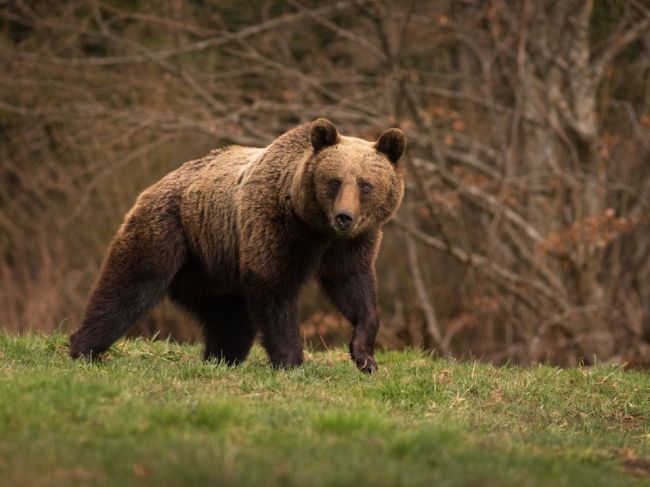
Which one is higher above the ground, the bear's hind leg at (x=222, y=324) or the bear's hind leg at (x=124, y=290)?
the bear's hind leg at (x=124, y=290)

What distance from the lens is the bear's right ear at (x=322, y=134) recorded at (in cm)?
793

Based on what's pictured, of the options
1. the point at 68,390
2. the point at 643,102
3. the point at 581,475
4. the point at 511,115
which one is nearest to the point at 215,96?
the point at 511,115

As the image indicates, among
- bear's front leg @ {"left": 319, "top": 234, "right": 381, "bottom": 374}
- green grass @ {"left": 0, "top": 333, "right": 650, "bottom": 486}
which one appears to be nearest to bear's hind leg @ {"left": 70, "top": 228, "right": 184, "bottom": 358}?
green grass @ {"left": 0, "top": 333, "right": 650, "bottom": 486}

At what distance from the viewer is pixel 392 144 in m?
8.09

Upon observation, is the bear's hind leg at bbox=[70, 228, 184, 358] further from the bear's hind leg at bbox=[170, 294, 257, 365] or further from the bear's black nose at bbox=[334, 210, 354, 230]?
the bear's black nose at bbox=[334, 210, 354, 230]

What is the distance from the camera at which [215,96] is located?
16453 mm

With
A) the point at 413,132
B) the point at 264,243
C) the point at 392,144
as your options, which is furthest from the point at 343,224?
the point at 413,132

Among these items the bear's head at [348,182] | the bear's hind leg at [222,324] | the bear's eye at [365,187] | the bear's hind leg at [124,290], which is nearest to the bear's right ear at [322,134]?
the bear's head at [348,182]

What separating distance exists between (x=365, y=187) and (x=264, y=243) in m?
0.84

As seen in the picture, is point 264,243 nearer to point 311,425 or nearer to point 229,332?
point 229,332

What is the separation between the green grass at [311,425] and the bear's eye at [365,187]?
51.3 inches

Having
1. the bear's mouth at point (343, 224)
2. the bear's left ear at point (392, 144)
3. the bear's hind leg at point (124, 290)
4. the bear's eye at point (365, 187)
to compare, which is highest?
the bear's left ear at point (392, 144)

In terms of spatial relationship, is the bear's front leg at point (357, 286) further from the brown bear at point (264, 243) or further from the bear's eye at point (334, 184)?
the bear's eye at point (334, 184)

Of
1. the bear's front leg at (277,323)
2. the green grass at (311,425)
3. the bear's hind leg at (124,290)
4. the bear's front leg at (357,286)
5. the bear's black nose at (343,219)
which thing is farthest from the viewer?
the bear's hind leg at (124,290)
